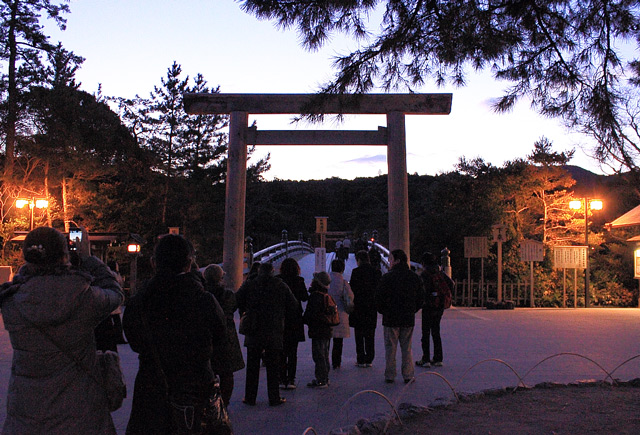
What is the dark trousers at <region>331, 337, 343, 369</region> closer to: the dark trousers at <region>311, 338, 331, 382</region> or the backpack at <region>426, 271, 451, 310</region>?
the dark trousers at <region>311, 338, 331, 382</region>

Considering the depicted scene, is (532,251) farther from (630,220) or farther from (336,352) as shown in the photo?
(336,352)

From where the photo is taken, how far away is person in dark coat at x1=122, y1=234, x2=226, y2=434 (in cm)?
295

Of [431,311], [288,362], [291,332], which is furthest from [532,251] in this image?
[291,332]

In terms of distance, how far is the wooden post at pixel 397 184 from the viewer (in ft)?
38.4

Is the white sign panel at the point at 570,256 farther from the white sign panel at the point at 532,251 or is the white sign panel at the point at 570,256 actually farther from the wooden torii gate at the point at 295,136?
the wooden torii gate at the point at 295,136

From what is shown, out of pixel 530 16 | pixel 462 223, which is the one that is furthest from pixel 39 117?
pixel 530 16

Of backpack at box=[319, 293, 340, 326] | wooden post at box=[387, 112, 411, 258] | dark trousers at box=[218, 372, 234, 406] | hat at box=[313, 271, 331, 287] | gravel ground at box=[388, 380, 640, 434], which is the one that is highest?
wooden post at box=[387, 112, 411, 258]

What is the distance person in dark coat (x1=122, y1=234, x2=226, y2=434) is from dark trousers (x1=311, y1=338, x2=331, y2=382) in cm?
376

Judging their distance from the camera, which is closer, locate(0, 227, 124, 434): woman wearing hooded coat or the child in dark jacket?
locate(0, 227, 124, 434): woman wearing hooded coat

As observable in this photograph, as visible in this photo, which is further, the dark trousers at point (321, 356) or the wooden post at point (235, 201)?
the wooden post at point (235, 201)

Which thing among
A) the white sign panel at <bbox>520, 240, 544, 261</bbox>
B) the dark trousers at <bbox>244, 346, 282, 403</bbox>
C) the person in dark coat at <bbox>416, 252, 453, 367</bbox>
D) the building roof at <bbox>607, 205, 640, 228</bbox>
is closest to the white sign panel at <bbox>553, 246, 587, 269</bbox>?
the white sign panel at <bbox>520, 240, 544, 261</bbox>

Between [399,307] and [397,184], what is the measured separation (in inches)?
207

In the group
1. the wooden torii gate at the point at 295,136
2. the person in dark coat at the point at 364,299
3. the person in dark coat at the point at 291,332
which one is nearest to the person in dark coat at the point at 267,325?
the person in dark coat at the point at 291,332

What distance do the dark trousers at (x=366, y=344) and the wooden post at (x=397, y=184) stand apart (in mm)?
3540
